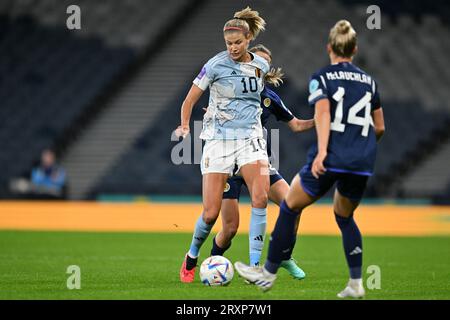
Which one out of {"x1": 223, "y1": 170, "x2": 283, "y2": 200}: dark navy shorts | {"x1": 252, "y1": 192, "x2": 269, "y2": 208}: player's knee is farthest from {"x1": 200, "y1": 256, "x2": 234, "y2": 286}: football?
{"x1": 223, "y1": 170, "x2": 283, "y2": 200}: dark navy shorts

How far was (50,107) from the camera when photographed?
85.9 feet

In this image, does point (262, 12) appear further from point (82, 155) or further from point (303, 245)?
point (303, 245)

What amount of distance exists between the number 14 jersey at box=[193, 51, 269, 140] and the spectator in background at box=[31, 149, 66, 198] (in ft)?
50.6

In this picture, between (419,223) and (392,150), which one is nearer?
(419,223)

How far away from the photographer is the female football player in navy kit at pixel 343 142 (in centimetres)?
696

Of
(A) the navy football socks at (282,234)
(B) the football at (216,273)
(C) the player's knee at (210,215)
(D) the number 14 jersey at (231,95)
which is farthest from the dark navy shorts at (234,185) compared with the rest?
(A) the navy football socks at (282,234)

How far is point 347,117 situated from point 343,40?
1.96 feet

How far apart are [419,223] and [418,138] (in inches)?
262

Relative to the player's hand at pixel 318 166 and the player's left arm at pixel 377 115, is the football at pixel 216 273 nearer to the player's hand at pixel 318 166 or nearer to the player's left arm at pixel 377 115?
the player's hand at pixel 318 166

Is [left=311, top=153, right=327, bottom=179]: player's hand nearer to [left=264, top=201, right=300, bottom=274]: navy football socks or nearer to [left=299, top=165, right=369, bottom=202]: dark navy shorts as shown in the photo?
[left=299, top=165, right=369, bottom=202]: dark navy shorts

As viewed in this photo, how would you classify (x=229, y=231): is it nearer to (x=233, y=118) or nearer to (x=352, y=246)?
(x=233, y=118)

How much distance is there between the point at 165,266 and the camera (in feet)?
34.8

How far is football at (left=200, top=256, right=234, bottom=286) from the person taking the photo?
8398 mm
